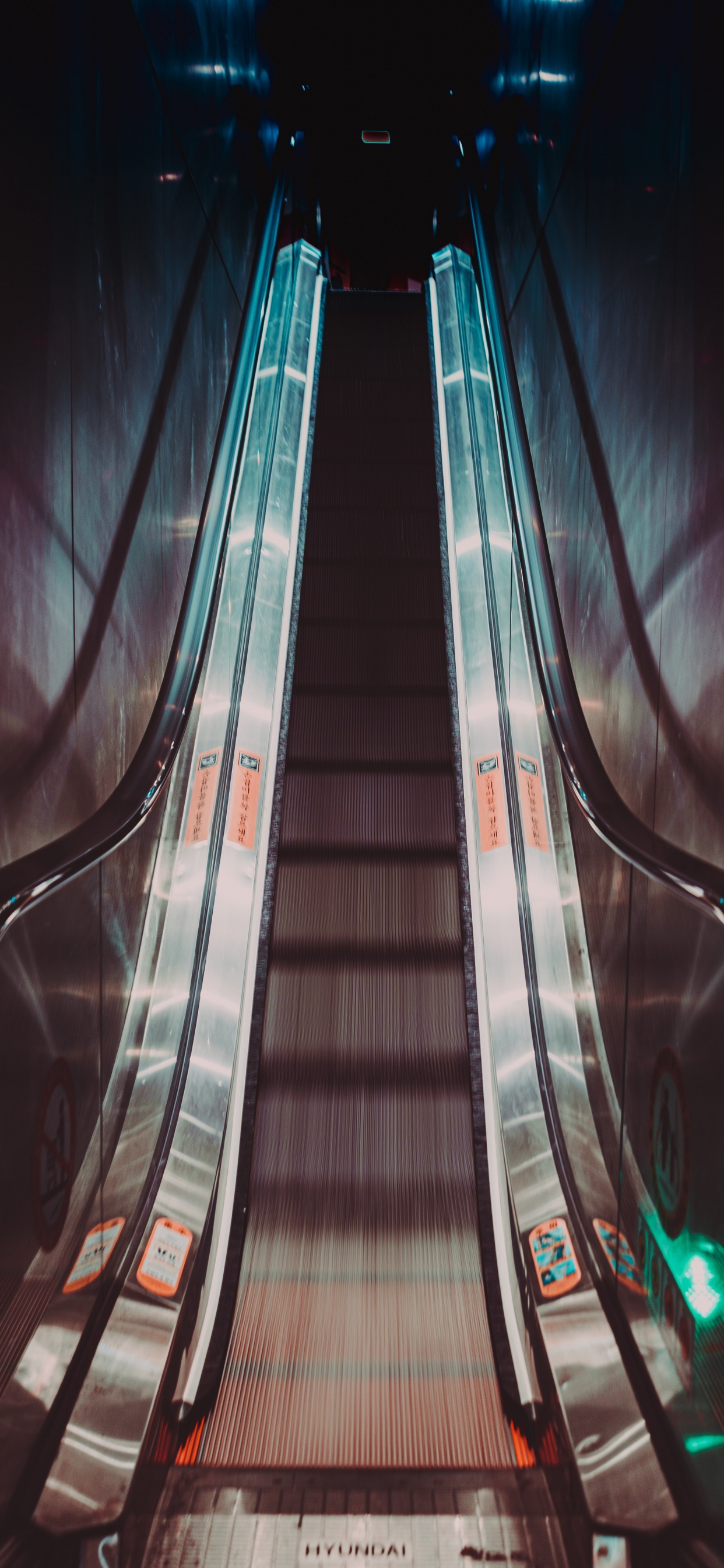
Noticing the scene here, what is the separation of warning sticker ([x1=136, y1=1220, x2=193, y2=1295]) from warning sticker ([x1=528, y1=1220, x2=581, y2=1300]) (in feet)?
3.15

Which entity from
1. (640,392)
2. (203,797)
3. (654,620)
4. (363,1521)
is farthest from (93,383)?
(363,1521)

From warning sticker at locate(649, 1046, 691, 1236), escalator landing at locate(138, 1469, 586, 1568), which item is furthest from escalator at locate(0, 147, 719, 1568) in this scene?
warning sticker at locate(649, 1046, 691, 1236)

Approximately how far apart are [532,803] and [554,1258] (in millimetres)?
1921

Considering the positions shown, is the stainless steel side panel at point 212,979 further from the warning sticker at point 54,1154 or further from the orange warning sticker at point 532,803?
the orange warning sticker at point 532,803

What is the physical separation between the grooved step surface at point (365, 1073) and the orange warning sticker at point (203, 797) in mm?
342

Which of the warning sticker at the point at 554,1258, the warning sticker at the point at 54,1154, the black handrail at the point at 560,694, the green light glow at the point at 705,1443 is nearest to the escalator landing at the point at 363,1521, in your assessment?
the green light glow at the point at 705,1443

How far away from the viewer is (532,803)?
13.3 ft

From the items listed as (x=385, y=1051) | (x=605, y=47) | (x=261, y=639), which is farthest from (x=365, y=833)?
(x=605, y=47)

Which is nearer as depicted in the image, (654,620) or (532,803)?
(654,620)

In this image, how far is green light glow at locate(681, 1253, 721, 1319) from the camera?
6.72 ft

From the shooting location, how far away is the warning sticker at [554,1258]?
8.14ft

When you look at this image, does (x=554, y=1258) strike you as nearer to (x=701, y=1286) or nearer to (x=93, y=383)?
(x=701, y=1286)

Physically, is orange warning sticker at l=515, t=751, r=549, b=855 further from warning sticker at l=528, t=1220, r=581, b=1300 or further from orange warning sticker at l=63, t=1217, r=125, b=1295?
orange warning sticker at l=63, t=1217, r=125, b=1295

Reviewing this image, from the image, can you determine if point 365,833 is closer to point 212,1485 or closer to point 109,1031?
point 109,1031
